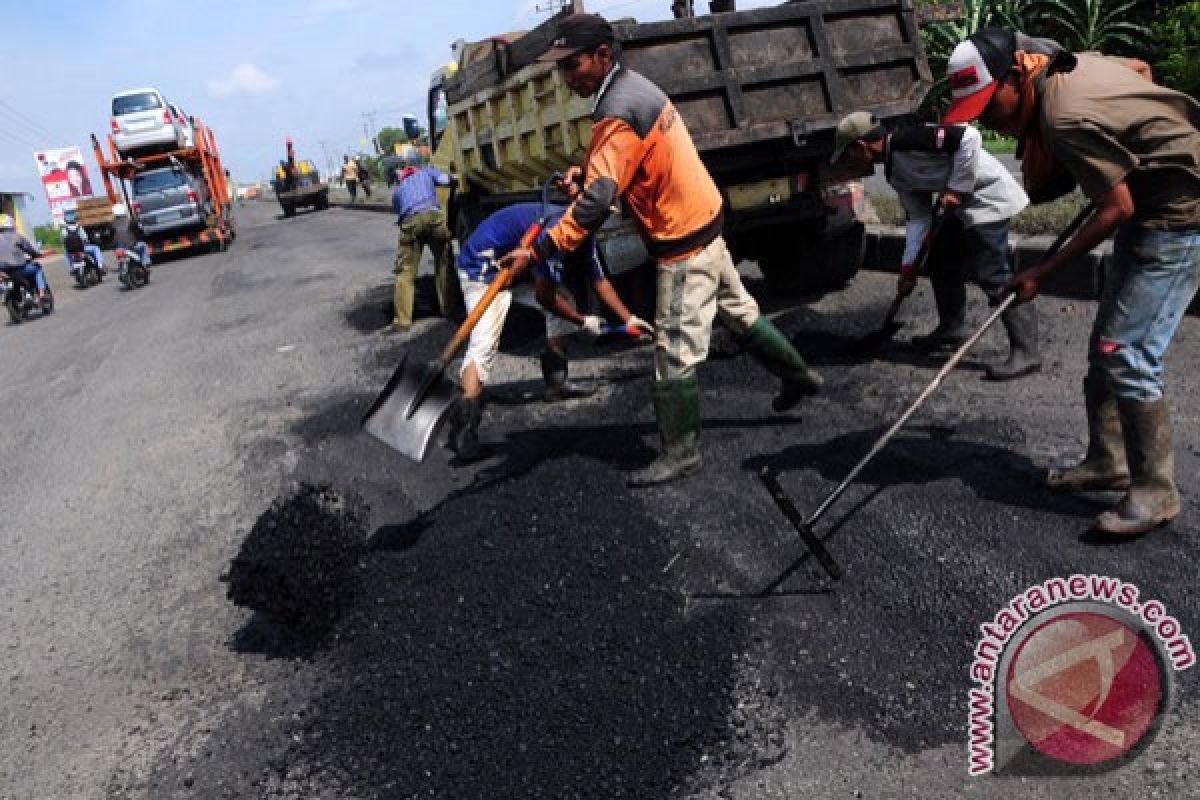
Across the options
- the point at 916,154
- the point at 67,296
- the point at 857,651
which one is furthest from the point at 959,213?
the point at 67,296

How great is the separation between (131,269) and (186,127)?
30.1 ft

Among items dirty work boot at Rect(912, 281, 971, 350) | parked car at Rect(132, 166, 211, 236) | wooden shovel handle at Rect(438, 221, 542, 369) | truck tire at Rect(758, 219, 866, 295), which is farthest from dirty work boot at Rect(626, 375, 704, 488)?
parked car at Rect(132, 166, 211, 236)

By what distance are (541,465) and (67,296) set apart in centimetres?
1553

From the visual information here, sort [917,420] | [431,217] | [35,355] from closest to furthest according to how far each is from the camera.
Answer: [917,420] < [431,217] < [35,355]

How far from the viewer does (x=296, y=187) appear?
32.0 m

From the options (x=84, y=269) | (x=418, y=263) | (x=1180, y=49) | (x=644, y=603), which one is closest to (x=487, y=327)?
(x=644, y=603)

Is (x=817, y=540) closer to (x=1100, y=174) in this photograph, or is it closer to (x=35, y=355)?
(x=1100, y=174)

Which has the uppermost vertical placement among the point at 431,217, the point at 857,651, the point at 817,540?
the point at 431,217

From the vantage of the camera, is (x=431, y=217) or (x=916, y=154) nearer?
(x=916, y=154)

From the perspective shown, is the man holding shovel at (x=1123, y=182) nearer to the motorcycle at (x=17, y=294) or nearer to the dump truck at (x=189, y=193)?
the motorcycle at (x=17, y=294)

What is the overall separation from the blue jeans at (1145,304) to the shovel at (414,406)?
7.58 feet

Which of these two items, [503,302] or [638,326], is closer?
[503,302]

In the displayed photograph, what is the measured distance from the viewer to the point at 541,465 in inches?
170

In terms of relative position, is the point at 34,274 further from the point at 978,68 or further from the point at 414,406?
the point at 978,68
